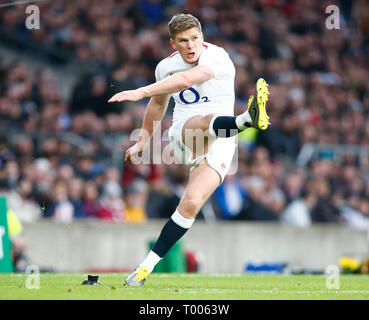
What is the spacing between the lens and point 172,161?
51.5ft

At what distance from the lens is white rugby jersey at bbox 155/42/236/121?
859 cm

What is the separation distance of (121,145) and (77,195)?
1589 mm

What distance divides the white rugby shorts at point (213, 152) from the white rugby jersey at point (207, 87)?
0.17 meters

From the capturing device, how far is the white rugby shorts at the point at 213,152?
8.59 m

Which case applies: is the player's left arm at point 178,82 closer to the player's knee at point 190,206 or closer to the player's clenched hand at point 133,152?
the player's clenched hand at point 133,152

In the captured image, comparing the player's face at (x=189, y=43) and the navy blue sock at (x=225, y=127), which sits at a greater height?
the player's face at (x=189, y=43)

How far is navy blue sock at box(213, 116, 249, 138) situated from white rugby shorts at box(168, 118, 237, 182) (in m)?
0.22

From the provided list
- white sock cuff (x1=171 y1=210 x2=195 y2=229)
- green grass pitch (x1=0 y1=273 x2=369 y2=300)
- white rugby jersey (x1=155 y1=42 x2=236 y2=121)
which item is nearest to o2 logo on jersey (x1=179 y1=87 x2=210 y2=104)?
white rugby jersey (x1=155 y1=42 x2=236 y2=121)

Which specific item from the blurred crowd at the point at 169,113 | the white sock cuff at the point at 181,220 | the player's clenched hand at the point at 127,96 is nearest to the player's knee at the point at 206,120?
the white sock cuff at the point at 181,220

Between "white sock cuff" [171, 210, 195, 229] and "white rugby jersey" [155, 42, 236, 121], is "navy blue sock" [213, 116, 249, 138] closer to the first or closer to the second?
"white rugby jersey" [155, 42, 236, 121]

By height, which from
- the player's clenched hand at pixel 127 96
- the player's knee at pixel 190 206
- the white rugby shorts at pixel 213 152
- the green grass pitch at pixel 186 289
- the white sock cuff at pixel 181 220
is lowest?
the green grass pitch at pixel 186 289

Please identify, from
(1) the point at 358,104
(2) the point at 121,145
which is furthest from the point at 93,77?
(1) the point at 358,104

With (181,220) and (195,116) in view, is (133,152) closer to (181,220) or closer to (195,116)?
(195,116)
